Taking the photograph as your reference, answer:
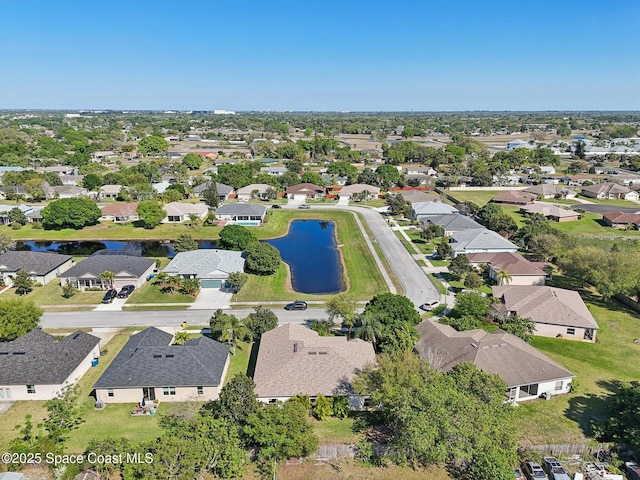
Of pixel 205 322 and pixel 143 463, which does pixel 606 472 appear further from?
pixel 205 322

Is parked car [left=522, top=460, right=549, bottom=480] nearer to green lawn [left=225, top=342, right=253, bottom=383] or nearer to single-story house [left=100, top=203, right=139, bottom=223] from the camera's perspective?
green lawn [left=225, top=342, right=253, bottom=383]

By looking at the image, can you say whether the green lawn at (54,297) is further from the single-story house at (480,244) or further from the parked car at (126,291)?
the single-story house at (480,244)

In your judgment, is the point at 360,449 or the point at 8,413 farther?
the point at 8,413

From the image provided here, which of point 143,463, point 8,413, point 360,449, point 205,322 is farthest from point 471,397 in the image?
point 8,413

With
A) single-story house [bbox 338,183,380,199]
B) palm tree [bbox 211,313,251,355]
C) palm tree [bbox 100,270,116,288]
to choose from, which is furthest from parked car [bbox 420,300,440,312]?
single-story house [bbox 338,183,380,199]

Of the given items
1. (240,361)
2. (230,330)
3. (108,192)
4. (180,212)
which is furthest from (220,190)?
(240,361)

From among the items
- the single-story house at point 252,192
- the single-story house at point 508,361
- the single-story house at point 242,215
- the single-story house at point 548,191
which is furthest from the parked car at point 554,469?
the single-story house at point 548,191
